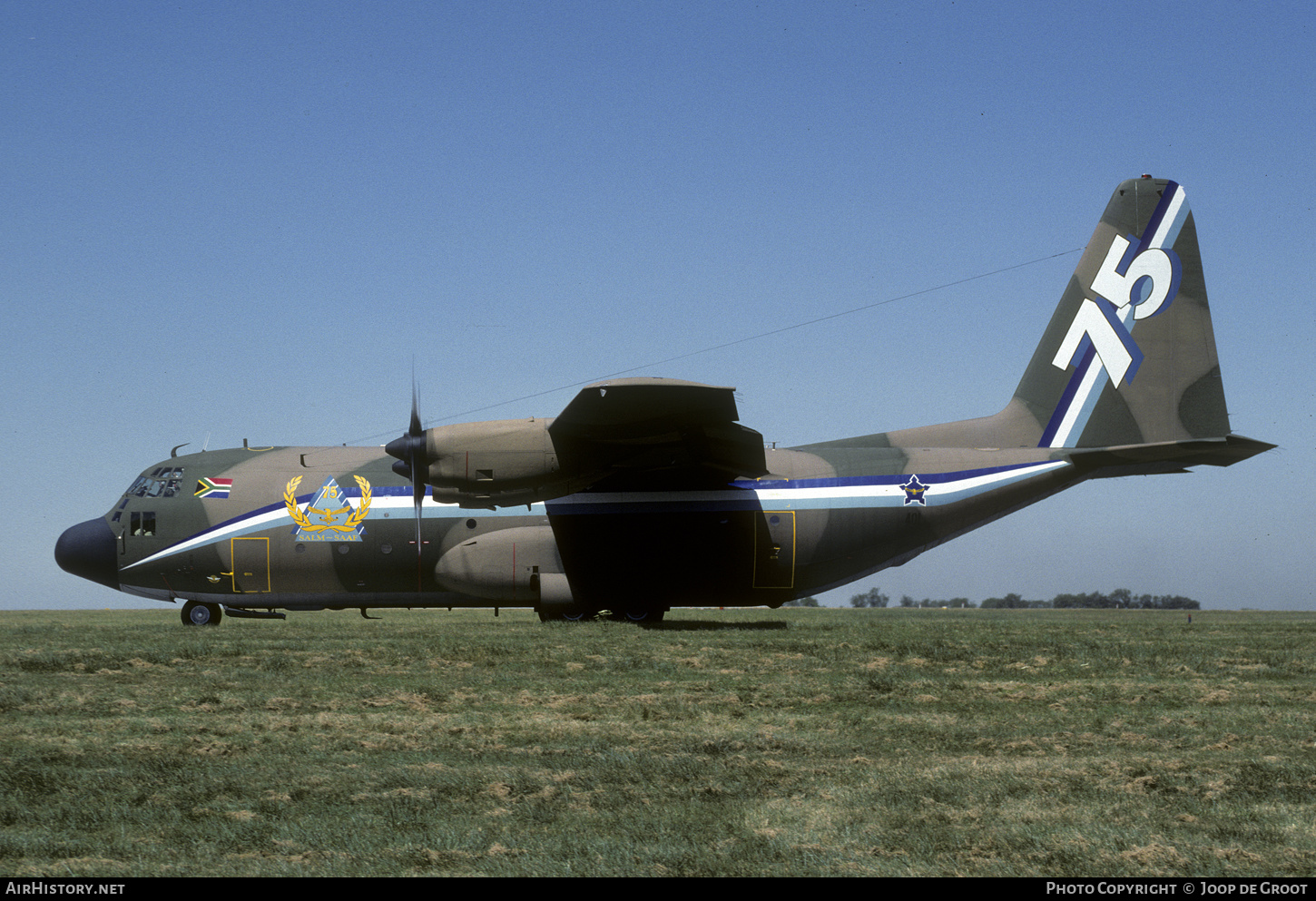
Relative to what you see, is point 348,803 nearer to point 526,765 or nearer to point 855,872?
point 526,765

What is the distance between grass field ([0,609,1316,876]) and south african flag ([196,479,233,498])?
21.2 feet

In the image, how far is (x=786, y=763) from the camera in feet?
31.9

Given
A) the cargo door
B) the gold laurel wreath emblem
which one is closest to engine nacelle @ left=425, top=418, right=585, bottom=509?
the gold laurel wreath emblem

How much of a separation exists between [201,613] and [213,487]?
2.90m

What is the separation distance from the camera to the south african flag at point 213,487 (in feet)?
79.3

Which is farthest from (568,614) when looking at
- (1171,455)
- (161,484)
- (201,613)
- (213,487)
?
(1171,455)

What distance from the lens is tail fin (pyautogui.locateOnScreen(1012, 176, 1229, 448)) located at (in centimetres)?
2386

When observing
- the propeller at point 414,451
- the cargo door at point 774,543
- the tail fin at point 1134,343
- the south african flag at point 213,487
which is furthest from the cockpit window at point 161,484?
the tail fin at point 1134,343

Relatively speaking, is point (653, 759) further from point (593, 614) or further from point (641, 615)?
point (593, 614)

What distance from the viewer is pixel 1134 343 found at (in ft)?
79.4

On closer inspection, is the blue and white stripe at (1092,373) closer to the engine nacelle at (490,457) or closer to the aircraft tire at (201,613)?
the engine nacelle at (490,457)

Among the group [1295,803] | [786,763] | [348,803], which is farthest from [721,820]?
[1295,803]

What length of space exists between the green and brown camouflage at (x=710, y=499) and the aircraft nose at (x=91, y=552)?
45 millimetres
